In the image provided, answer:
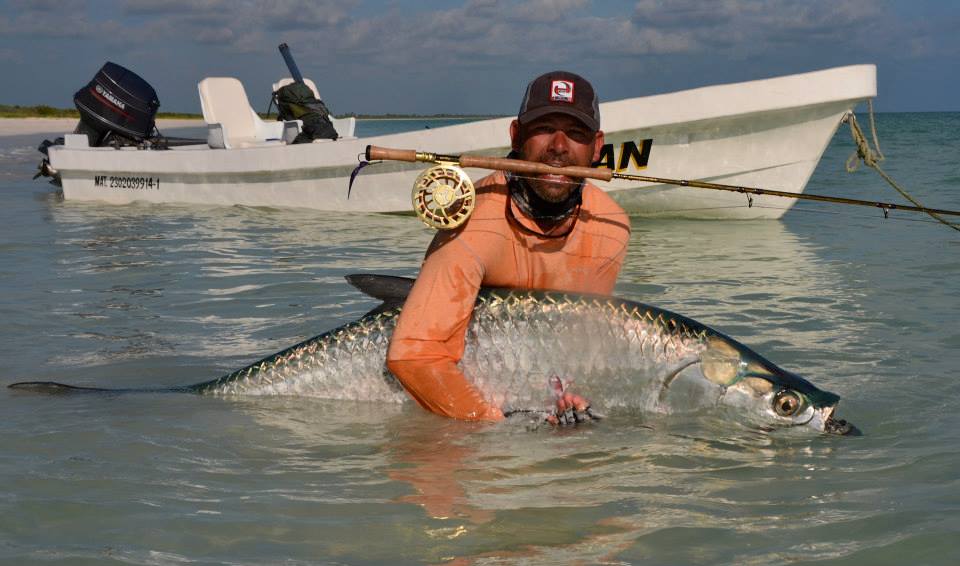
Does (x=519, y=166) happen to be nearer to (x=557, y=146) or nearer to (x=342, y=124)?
(x=557, y=146)

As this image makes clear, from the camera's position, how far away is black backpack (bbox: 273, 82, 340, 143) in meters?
16.1

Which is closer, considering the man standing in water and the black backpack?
the man standing in water

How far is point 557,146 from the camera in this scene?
15.1ft

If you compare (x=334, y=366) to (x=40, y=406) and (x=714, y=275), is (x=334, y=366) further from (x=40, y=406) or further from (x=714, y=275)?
(x=714, y=275)

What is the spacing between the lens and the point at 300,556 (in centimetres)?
327

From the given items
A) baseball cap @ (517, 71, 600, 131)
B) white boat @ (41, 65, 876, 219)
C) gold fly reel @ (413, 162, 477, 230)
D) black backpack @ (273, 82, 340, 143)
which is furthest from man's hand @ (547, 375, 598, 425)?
black backpack @ (273, 82, 340, 143)

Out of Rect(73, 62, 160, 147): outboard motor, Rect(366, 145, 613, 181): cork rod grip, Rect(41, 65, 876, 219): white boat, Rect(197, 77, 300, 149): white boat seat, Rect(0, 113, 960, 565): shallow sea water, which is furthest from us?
Rect(197, 77, 300, 149): white boat seat

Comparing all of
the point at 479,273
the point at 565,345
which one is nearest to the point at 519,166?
the point at 479,273

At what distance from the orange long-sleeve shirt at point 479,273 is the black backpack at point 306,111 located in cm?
1164

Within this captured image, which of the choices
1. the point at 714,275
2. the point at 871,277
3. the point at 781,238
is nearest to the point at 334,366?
the point at 714,275

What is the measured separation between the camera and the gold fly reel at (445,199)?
4461 mm

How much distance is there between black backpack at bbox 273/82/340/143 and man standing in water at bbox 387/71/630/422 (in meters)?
11.7

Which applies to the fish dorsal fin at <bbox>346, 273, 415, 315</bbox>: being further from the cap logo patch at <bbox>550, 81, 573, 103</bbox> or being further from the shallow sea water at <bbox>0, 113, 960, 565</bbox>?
the cap logo patch at <bbox>550, 81, 573, 103</bbox>

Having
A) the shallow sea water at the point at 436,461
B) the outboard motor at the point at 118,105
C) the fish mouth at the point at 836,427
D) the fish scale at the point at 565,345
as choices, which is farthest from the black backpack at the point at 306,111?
the fish mouth at the point at 836,427
